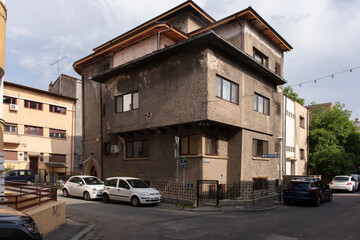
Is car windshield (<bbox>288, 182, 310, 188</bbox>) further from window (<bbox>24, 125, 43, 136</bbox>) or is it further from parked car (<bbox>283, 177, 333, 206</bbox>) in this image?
window (<bbox>24, 125, 43, 136</bbox>)

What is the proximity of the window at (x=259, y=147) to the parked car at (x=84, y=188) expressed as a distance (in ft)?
34.3

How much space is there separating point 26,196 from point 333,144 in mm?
30766

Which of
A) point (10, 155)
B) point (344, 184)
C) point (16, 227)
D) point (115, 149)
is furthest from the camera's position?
point (10, 155)

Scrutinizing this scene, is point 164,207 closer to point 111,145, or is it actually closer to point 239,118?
point 239,118

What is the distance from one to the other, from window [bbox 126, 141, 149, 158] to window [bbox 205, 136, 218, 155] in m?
4.86

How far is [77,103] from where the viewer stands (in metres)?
38.1

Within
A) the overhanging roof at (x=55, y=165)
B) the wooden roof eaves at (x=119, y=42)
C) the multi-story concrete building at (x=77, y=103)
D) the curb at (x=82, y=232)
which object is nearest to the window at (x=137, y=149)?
the wooden roof eaves at (x=119, y=42)

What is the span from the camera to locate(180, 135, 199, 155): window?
59.4ft

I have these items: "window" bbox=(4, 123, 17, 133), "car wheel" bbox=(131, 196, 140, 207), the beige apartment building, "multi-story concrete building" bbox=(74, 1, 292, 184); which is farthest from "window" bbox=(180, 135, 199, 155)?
"window" bbox=(4, 123, 17, 133)

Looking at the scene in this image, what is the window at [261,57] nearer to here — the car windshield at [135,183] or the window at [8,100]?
Result: the car windshield at [135,183]

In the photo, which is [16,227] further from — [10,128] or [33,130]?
[33,130]

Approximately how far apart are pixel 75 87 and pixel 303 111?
27209 mm

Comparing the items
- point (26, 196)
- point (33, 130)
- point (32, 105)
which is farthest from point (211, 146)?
point (32, 105)

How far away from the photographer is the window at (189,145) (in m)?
18.1
